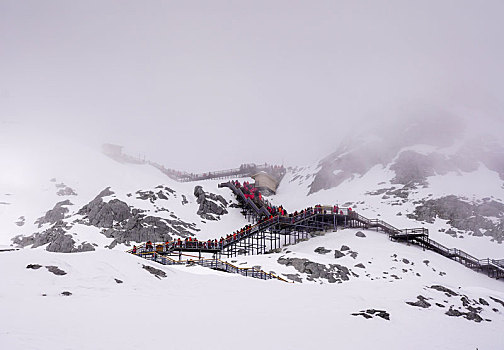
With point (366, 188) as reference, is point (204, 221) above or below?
below

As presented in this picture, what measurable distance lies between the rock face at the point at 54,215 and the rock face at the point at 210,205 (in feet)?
68.9

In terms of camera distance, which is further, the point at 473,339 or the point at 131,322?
the point at 473,339

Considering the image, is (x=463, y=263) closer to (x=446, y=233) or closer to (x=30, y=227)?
(x=446, y=233)

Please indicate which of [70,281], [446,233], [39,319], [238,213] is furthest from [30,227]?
[446,233]

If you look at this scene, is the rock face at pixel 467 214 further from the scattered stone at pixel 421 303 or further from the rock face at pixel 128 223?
the rock face at pixel 128 223

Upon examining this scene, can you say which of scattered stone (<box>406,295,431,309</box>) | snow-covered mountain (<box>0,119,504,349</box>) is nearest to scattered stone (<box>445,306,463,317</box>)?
snow-covered mountain (<box>0,119,504,349</box>)

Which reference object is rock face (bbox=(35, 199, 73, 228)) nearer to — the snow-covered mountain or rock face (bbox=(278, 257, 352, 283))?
the snow-covered mountain

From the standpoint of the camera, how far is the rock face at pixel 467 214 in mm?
50625

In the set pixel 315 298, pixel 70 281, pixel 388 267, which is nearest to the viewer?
pixel 70 281

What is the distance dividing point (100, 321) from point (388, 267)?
31.6 metres

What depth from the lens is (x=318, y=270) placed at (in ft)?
105

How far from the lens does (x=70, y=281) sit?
16.0 metres

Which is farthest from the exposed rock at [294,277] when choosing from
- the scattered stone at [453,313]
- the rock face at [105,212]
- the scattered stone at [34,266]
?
the rock face at [105,212]

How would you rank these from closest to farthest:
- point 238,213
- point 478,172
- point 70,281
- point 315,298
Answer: point 70,281, point 315,298, point 238,213, point 478,172
